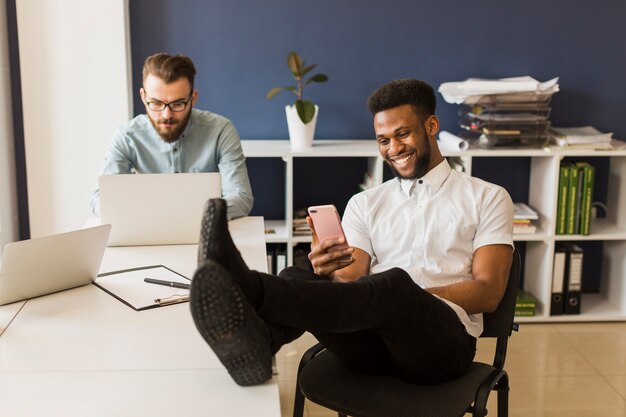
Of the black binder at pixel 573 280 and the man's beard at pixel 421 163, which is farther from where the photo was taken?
the black binder at pixel 573 280

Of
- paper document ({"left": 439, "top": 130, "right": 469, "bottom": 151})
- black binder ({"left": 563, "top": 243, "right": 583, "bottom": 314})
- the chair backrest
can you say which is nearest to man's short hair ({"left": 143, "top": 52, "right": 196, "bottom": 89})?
paper document ({"left": 439, "top": 130, "right": 469, "bottom": 151})

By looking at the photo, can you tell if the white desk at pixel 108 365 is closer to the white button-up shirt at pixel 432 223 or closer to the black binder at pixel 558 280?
the white button-up shirt at pixel 432 223

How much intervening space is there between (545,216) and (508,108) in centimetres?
58

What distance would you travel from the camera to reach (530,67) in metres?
4.11

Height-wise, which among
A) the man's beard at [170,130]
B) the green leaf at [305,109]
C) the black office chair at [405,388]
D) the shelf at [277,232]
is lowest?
the black office chair at [405,388]

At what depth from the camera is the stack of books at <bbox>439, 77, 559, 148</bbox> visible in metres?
3.79

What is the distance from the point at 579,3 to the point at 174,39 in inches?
78.9

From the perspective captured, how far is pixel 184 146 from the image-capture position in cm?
330

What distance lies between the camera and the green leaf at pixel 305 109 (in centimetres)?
375

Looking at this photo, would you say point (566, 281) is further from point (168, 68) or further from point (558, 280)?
point (168, 68)

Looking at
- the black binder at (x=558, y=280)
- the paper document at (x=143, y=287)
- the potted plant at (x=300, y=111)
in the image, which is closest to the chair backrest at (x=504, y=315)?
the paper document at (x=143, y=287)

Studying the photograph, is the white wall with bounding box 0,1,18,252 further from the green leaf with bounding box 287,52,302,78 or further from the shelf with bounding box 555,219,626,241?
the shelf with bounding box 555,219,626,241

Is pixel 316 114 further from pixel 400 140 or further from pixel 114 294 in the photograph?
pixel 114 294

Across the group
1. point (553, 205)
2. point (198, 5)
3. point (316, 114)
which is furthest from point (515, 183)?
point (198, 5)
